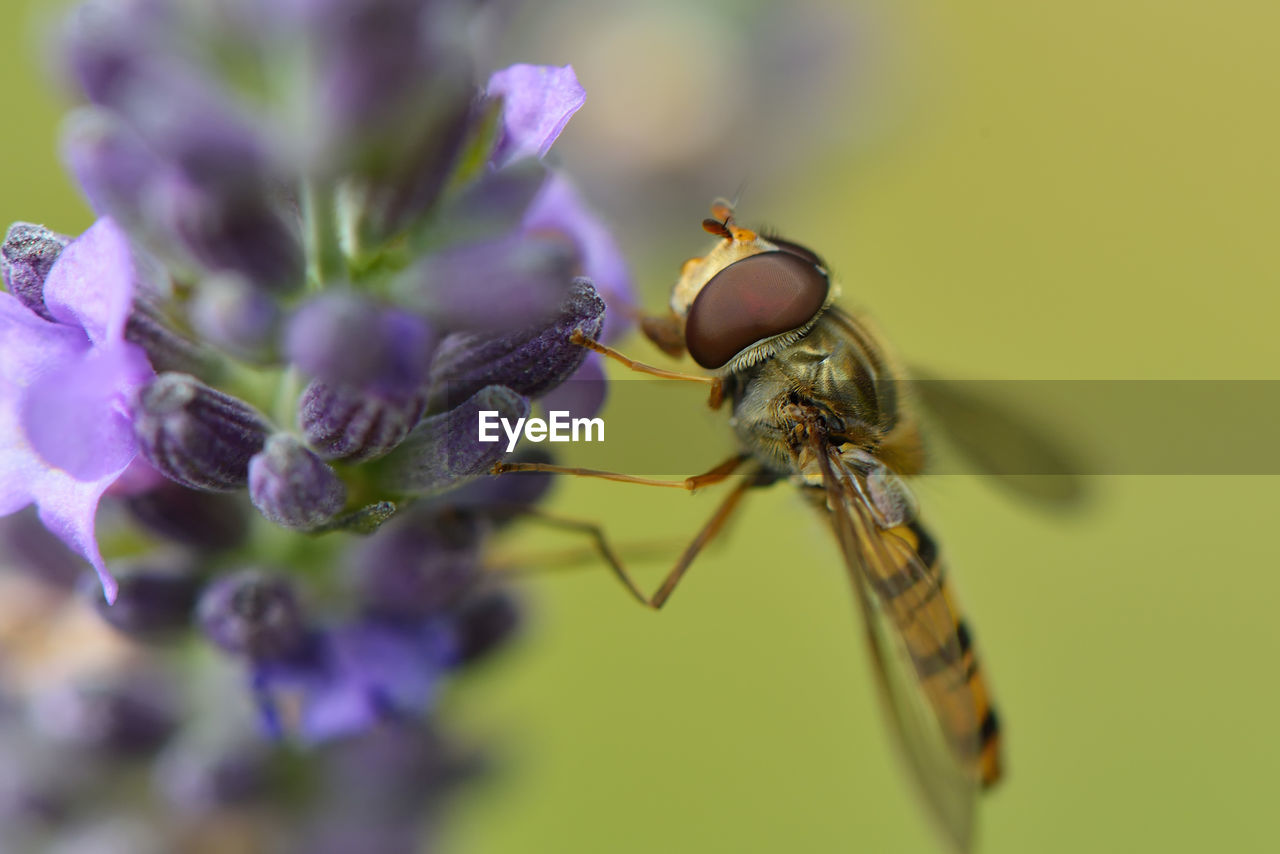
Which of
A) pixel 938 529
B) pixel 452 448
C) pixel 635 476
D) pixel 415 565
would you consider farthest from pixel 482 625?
pixel 938 529

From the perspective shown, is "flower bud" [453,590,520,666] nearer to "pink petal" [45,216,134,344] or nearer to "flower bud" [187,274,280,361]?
"flower bud" [187,274,280,361]

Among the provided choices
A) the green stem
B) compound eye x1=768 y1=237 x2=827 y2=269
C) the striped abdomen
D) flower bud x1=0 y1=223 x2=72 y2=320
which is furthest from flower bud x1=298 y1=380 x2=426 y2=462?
the striped abdomen

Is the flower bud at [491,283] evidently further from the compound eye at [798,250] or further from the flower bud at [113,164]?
the compound eye at [798,250]

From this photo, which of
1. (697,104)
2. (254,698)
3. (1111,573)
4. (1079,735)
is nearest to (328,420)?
(254,698)

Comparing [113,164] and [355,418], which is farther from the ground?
[113,164]

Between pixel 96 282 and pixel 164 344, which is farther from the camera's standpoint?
pixel 164 344

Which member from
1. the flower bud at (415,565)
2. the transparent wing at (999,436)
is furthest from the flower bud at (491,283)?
the transparent wing at (999,436)

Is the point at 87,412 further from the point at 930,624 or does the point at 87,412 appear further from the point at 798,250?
the point at 930,624
